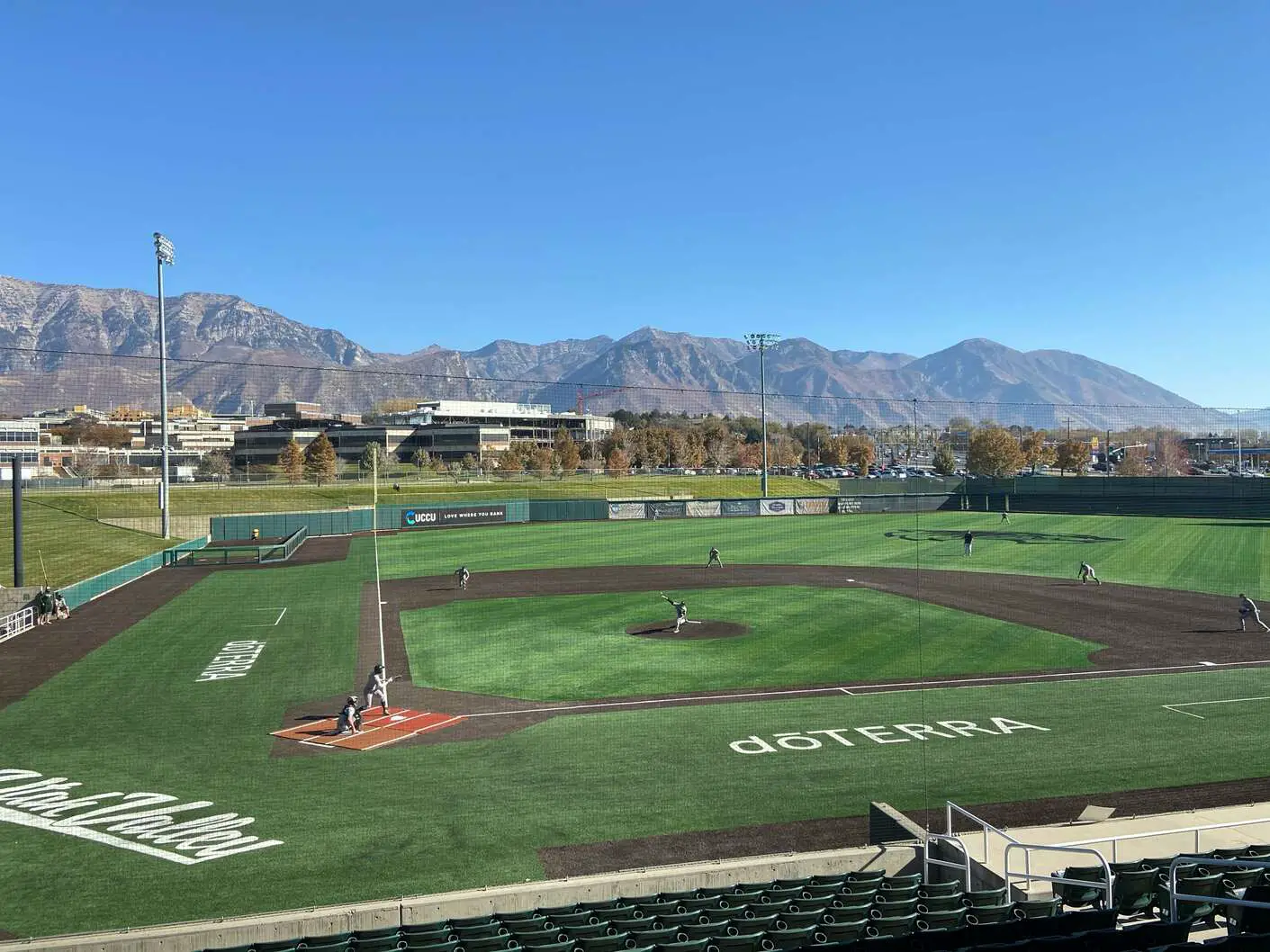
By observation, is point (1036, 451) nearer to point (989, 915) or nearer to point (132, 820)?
point (989, 915)

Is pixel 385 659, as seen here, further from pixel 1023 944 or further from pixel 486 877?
pixel 1023 944

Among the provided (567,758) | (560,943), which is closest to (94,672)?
(567,758)

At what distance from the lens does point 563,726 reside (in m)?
21.4

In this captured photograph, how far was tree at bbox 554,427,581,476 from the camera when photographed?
131250mm

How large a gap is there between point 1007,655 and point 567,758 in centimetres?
1600

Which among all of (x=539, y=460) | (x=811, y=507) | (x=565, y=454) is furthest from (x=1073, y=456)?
(x=539, y=460)

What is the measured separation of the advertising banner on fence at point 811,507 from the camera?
8650 centimetres

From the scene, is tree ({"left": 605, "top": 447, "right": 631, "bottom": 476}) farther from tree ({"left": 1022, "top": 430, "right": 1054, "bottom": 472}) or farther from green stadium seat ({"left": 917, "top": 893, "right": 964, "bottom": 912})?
green stadium seat ({"left": 917, "top": 893, "right": 964, "bottom": 912})

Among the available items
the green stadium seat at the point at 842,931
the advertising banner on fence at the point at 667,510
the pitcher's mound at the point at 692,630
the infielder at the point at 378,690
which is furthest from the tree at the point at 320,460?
the green stadium seat at the point at 842,931

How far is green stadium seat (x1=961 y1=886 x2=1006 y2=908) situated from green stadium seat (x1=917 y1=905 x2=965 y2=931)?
45 cm

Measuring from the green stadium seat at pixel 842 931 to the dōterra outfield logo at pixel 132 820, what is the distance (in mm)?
9363

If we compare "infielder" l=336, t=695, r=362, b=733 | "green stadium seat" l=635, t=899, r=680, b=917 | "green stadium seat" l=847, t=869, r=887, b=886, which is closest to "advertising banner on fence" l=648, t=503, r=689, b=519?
"infielder" l=336, t=695, r=362, b=733

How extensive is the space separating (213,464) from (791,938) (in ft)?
426

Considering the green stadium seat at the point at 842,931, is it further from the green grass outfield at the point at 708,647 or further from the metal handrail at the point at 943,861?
the green grass outfield at the point at 708,647
